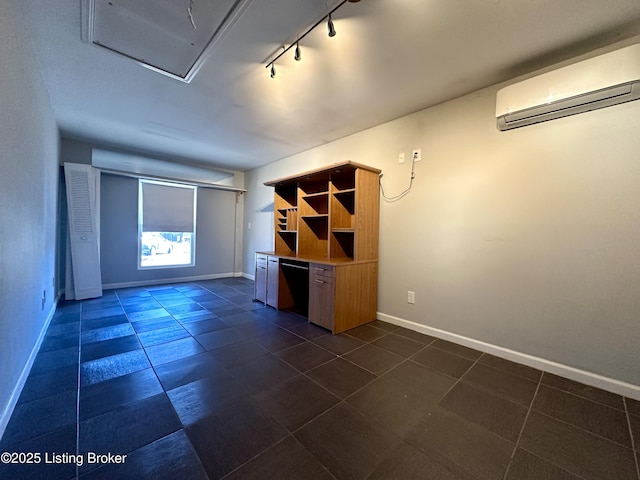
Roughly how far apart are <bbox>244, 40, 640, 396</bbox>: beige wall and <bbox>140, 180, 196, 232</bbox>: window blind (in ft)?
14.8

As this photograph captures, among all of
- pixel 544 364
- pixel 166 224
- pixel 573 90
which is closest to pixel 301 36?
pixel 573 90

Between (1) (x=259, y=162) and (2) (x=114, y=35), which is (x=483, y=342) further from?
(1) (x=259, y=162)

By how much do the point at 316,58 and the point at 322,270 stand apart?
215 cm

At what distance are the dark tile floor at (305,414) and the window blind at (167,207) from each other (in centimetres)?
296

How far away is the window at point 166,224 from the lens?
5.18 metres

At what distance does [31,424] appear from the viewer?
1.47m

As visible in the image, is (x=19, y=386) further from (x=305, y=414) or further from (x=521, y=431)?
(x=521, y=431)

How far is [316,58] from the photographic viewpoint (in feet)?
7.02

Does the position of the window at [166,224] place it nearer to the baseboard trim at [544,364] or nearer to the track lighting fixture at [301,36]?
the track lighting fixture at [301,36]

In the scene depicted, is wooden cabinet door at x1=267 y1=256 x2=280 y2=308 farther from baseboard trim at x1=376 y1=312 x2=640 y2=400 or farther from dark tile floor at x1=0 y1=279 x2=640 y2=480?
baseboard trim at x1=376 y1=312 x2=640 y2=400

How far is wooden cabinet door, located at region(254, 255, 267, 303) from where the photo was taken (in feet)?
13.4

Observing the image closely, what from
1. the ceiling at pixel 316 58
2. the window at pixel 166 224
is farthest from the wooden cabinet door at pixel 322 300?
the window at pixel 166 224

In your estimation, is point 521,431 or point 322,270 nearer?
point 521,431

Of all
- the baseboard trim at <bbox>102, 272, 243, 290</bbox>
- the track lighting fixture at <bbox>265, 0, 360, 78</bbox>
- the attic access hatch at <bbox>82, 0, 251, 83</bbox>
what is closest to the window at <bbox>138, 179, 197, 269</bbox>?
the baseboard trim at <bbox>102, 272, 243, 290</bbox>
